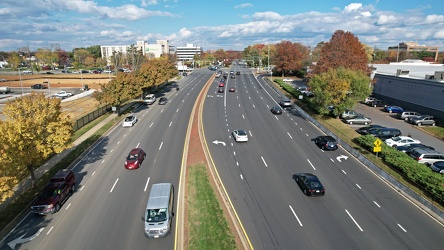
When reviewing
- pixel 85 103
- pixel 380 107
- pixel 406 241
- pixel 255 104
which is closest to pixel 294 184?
pixel 406 241

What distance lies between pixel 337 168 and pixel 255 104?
33.9 metres

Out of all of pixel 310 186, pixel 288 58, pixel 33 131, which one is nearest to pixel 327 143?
pixel 310 186

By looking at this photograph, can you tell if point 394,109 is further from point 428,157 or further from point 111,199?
point 111,199

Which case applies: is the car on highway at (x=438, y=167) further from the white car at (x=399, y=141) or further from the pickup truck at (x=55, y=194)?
the pickup truck at (x=55, y=194)

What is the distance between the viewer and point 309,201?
2409 cm

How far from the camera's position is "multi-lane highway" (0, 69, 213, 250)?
19.4 meters

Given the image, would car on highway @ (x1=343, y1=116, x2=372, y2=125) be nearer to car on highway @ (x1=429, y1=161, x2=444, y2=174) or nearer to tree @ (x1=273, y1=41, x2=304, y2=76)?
car on highway @ (x1=429, y1=161, x2=444, y2=174)

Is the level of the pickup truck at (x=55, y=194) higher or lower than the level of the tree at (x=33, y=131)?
lower

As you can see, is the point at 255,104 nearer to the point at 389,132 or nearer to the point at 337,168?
the point at 389,132

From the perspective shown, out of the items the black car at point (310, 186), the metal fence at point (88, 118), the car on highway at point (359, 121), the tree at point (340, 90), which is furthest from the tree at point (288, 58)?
the black car at point (310, 186)

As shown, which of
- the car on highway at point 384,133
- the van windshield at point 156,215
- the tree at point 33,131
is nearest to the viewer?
the van windshield at point 156,215

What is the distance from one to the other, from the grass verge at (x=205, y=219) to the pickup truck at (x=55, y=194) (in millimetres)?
10586

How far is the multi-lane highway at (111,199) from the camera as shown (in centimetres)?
1941

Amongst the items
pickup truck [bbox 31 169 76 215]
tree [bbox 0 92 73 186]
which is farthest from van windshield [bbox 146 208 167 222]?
tree [bbox 0 92 73 186]
